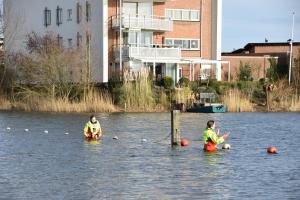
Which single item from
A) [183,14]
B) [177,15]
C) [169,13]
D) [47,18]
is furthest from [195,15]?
[47,18]

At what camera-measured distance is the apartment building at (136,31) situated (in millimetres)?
69938

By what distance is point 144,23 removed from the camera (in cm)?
7088

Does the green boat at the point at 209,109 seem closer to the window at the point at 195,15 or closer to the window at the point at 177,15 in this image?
the window at the point at 177,15

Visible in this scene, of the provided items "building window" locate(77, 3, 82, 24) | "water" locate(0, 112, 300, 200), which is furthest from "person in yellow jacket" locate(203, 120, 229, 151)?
"building window" locate(77, 3, 82, 24)

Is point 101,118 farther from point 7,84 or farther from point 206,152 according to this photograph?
point 206,152

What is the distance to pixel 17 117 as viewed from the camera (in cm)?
5312

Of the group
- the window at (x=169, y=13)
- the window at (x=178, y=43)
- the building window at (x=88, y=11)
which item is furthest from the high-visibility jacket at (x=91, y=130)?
the window at (x=169, y=13)

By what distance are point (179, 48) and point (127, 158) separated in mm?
43595

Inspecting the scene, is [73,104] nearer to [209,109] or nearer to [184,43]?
[209,109]

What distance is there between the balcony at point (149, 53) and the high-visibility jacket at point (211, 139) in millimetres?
38188

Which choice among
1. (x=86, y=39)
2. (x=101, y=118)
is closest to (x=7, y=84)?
(x=86, y=39)

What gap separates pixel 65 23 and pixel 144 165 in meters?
49.5

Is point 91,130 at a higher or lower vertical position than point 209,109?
higher

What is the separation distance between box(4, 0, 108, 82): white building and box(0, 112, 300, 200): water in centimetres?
2578
